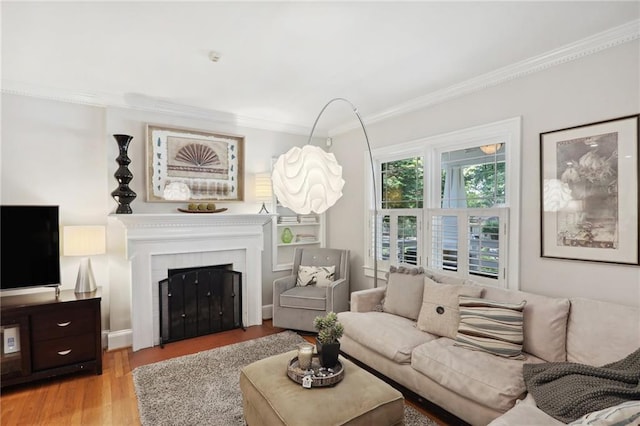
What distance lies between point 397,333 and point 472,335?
22.0 inches

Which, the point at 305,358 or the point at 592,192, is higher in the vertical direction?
the point at 592,192

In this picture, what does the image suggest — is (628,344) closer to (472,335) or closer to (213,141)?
(472,335)

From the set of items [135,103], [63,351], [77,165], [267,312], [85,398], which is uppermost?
[135,103]

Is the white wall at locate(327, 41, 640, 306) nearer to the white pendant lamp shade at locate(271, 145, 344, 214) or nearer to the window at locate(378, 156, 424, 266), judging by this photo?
Answer: the window at locate(378, 156, 424, 266)

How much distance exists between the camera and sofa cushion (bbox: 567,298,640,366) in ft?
6.36

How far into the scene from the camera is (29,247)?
2941 millimetres

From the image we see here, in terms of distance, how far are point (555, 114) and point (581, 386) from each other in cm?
191

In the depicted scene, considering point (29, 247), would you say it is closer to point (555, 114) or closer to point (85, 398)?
point (85, 398)

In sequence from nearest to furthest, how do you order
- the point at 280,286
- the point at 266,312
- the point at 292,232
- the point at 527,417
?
the point at 527,417, the point at 280,286, the point at 266,312, the point at 292,232

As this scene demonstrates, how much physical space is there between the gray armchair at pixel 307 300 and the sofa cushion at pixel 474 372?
146cm

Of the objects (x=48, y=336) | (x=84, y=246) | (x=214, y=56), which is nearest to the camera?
(x=214, y=56)

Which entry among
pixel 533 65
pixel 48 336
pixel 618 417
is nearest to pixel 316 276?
pixel 48 336

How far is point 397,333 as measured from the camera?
268cm

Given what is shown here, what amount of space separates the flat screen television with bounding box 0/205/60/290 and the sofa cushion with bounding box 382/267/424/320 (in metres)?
3.08
